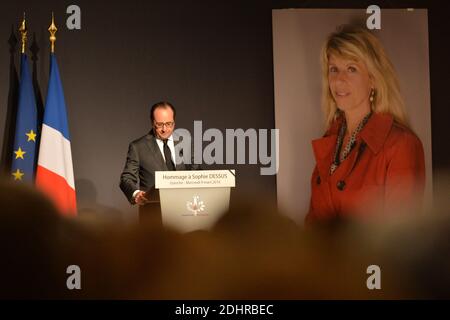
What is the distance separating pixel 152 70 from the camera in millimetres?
5113

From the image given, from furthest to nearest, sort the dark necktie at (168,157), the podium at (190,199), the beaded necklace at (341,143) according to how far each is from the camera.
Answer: the beaded necklace at (341,143)
the dark necktie at (168,157)
the podium at (190,199)

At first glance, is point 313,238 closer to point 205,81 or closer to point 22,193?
point 205,81

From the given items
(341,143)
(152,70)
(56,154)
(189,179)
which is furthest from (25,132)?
(341,143)

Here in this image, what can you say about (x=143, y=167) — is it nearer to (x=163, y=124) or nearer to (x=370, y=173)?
(x=163, y=124)

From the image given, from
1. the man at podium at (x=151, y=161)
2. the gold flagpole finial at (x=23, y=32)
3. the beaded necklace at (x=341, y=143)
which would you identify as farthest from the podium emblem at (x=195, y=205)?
the gold flagpole finial at (x=23, y=32)

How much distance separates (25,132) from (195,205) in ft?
3.90

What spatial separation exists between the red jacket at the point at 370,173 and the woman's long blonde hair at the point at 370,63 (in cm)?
9

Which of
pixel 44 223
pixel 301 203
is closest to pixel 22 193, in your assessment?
pixel 44 223

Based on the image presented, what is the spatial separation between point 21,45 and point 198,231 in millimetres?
1665

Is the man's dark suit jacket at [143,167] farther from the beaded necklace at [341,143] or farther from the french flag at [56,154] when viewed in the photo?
the beaded necklace at [341,143]

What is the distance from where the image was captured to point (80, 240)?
16.1 feet

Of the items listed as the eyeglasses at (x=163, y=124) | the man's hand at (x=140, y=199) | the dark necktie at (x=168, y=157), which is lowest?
the man's hand at (x=140, y=199)

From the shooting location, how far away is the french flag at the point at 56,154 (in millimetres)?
4910

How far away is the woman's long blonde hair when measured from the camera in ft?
17.0
